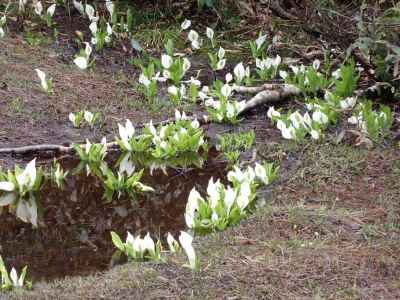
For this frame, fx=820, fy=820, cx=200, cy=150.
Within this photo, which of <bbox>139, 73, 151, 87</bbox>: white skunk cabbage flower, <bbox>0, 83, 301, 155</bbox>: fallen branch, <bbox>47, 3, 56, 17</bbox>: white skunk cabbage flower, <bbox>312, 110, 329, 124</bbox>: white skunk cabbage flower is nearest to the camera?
<bbox>312, 110, 329, 124</bbox>: white skunk cabbage flower

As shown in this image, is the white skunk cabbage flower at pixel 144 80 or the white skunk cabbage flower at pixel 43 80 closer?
the white skunk cabbage flower at pixel 43 80

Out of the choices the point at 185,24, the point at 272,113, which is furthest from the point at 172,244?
the point at 185,24

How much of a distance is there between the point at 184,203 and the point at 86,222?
563 millimetres

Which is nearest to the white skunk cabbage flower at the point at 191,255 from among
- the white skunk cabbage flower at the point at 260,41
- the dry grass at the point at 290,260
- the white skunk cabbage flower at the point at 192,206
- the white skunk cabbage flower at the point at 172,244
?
the dry grass at the point at 290,260

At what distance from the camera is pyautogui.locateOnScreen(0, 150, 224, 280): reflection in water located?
393 centimetres

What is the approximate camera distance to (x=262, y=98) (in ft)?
19.6

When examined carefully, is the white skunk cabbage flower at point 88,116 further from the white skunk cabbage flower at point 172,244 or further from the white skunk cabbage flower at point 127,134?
the white skunk cabbage flower at point 172,244

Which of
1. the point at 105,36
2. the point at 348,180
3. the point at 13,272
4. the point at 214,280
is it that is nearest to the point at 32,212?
the point at 13,272

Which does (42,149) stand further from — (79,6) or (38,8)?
(79,6)

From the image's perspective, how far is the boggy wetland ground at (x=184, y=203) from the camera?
11.3 ft

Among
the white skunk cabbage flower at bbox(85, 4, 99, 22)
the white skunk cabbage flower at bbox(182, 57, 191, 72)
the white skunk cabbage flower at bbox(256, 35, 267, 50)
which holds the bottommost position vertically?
the white skunk cabbage flower at bbox(182, 57, 191, 72)

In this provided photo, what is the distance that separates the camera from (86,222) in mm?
4414

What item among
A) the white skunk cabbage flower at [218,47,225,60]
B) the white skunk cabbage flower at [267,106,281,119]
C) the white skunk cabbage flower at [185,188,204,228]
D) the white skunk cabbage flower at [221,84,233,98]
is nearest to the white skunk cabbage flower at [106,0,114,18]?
the white skunk cabbage flower at [218,47,225,60]

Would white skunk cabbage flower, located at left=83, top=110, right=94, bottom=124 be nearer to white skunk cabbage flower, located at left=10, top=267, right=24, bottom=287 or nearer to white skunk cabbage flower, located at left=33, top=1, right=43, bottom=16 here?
white skunk cabbage flower, located at left=33, top=1, right=43, bottom=16
